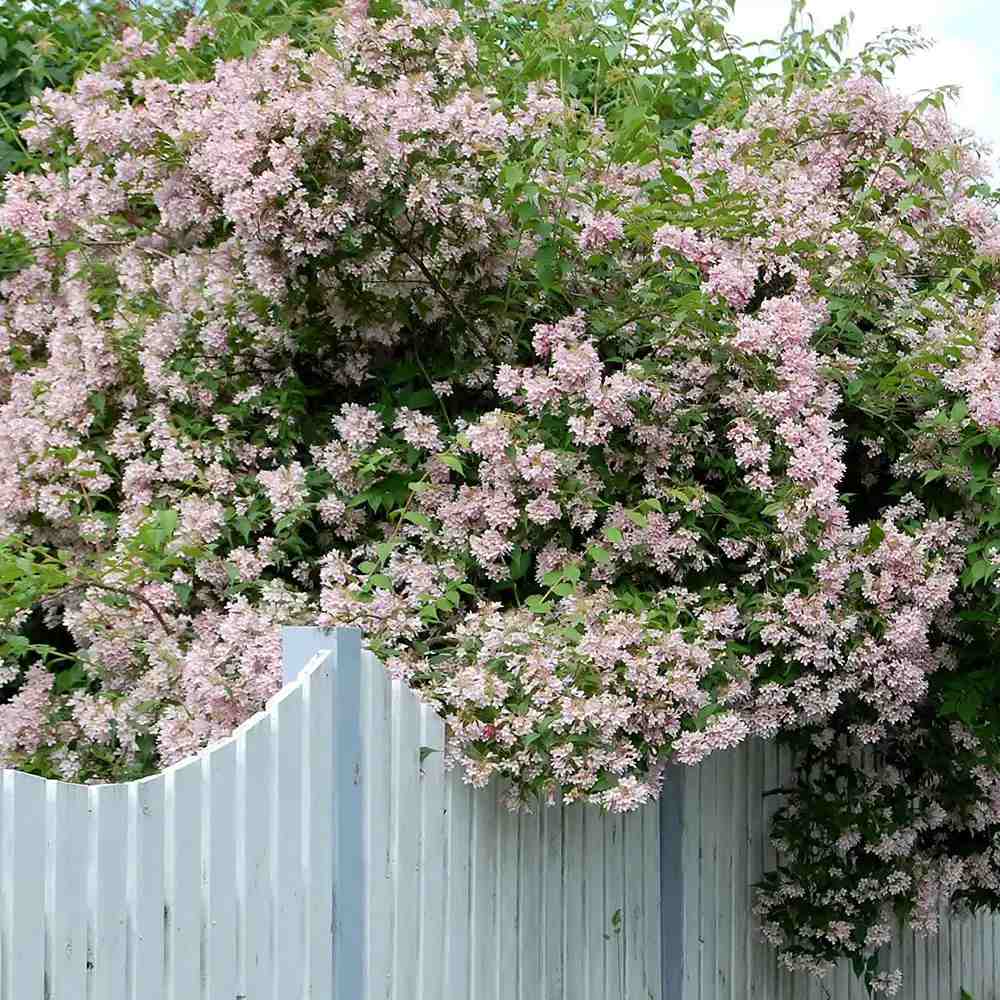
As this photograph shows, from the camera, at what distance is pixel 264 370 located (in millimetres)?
5363

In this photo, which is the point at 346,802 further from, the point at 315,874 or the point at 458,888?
the point at 458,888

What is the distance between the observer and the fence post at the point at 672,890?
521 cm

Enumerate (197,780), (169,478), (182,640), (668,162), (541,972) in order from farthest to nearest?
1. (668,162)
2. (169,478)
3. (182,640)
4. (541,972)
5. (197,780)

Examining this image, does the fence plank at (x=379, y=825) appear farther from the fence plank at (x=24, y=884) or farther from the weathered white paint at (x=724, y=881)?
the weathered white paint at (x=724, y=881)

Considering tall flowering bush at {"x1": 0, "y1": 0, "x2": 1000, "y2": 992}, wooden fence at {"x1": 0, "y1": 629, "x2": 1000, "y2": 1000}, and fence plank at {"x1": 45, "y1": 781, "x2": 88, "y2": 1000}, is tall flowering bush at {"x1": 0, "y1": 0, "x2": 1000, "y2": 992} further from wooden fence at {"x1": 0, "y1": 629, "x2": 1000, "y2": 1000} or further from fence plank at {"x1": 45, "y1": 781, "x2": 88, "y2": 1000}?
fence plank at {"x1": 45, "y1": 781, "x2": 88, "y2": 1000}

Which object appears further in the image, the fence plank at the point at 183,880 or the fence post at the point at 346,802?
the fence post at the point at 346,802

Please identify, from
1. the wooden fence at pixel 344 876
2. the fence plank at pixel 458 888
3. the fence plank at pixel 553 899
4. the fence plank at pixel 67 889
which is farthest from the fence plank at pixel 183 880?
the fence plank at pixel 553 899

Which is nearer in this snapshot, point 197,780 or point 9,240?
point 197,780

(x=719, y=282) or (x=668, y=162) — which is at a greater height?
(x=668, y=162)

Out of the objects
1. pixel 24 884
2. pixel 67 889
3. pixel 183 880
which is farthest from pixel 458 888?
pixel 24 884

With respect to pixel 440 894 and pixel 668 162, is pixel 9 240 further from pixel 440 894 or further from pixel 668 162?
pixel 440 894

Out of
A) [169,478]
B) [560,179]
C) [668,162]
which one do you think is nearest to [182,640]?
[169,478]

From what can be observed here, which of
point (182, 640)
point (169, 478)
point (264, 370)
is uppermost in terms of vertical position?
point (264, 370)

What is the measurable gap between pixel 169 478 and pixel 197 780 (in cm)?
201
